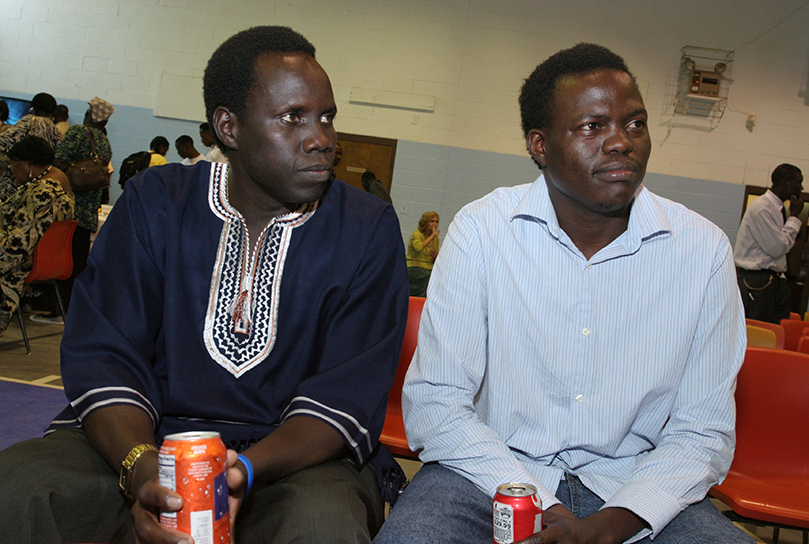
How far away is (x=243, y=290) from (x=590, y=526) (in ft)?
2.92

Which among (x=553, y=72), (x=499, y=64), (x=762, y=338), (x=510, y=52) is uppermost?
(x=510, y=52)

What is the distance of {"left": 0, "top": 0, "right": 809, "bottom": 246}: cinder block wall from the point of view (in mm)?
8312

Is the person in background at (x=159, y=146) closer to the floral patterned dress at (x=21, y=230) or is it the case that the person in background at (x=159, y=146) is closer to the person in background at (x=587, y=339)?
the floral patterned dress at (x=21, y=230)

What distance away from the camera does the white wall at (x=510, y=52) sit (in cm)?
831

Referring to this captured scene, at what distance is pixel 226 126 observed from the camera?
5.16 feet

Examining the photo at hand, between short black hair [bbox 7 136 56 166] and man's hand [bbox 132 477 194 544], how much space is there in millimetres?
4572

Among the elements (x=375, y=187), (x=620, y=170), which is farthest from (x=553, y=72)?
(x=375, y=187)

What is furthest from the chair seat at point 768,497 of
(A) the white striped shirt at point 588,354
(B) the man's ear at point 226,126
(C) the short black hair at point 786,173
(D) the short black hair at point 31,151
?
(D) the short black hair at point 31,151

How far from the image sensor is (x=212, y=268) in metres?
1.50

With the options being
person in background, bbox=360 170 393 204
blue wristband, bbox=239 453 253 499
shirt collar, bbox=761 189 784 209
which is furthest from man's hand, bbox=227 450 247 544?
shirt collar, bbox=761 189 784 209

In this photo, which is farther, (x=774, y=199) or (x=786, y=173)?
(x=774, y=199)

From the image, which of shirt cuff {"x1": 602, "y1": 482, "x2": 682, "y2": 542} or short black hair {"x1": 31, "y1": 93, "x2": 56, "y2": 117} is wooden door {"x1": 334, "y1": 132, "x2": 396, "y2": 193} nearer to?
short black hair {"x1": 31, "y1": 93, "x2": 56, "y2": 117}

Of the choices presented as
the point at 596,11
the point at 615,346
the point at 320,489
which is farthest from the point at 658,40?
the point at 320,489

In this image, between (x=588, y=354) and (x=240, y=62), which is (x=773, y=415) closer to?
(x=588, y=354)
